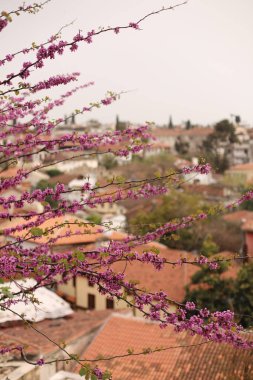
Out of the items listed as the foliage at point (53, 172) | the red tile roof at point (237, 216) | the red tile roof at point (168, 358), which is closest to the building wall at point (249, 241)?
the red tile roof at point (237, 216)

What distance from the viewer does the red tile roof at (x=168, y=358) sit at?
10.1m

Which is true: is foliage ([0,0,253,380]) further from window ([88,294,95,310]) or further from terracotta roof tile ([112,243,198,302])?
window ([88,294,95,310])

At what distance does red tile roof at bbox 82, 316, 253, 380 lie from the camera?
33.1 ft

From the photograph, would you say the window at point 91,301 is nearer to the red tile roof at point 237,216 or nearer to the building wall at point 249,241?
the building wall at point 249,241

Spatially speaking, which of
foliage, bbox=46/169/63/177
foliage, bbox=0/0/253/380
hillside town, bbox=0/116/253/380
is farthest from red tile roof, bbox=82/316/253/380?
foliage, bbox=46/169/63/177

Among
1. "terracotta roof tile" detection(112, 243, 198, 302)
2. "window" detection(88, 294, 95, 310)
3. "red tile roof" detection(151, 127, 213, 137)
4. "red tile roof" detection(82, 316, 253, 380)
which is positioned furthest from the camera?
"red tile roof" detection(151, 127, 213, 137)

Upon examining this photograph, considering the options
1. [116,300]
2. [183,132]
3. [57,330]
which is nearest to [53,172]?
[183,132]

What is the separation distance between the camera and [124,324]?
13.5m

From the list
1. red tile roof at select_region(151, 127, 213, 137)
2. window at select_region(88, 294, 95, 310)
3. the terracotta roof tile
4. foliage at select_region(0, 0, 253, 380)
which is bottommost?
window at select_region(88, 294, 95, 310)

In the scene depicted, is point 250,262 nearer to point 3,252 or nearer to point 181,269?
point 181,269

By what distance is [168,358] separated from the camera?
11023 mm

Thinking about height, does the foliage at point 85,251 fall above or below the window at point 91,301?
above

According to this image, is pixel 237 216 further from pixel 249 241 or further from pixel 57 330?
pixel 57 330

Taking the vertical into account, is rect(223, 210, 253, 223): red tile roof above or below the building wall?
below
